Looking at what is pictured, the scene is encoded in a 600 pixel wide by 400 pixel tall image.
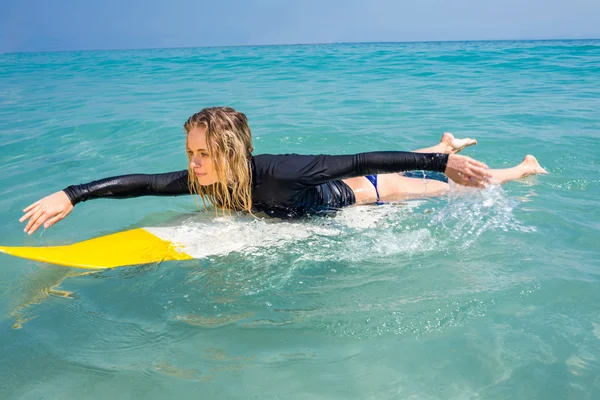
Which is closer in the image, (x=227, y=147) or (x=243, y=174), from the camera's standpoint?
(x=227, y=147)

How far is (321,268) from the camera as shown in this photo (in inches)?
122

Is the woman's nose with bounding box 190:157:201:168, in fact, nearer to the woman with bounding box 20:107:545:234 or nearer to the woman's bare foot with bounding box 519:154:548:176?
the woman with bounding box 20:107:545:234

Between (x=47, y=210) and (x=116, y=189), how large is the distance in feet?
1.31

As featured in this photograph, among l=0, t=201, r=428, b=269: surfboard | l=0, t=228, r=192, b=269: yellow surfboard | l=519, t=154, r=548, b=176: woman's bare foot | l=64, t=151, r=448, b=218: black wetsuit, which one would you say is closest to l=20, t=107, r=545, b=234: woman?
l=64, t=151, r=448, b=218: black wetsuit

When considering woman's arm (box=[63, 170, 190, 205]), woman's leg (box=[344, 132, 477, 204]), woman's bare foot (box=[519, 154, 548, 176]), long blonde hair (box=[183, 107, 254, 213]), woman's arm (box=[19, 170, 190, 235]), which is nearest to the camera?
long blonde hair (box=[183, 107, 254, 213])

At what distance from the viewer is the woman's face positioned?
2.91 m

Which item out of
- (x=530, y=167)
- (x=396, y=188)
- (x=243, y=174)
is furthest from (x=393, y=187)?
(x=530, y=167)

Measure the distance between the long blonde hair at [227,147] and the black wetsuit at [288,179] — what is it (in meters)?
0.09

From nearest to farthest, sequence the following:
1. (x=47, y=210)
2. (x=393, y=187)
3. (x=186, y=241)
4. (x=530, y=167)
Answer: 1. (x=47, y=210)
2. (x=186, y=241)
3. (x=393, y=187)
4. (x=530, y=167)

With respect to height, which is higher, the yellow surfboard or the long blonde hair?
the long blonde hair

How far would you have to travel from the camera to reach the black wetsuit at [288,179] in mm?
2969

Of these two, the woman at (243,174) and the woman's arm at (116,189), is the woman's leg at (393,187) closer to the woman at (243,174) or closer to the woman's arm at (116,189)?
the woman at (243,174)

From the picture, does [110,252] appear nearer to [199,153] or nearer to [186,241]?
[186,241]

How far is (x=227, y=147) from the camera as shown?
9.50 ft
